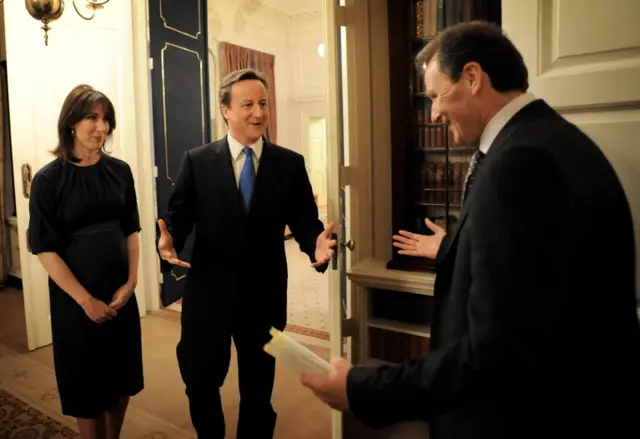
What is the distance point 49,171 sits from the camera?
6.34ft

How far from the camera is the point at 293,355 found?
92 cm

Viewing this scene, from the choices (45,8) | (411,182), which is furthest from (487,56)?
(45,8)

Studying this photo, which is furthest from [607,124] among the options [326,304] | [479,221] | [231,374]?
[326,304]

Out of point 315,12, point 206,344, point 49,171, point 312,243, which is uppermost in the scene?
point 315,12

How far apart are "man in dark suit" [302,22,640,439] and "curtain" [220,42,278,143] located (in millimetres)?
5697

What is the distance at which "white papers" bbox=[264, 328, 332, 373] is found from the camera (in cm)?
91

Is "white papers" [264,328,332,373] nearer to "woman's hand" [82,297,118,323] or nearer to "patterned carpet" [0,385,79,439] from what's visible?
"woman's hand" [82,297,118,323]

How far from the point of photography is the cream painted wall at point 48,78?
338 cm

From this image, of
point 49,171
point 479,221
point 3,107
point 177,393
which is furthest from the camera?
point 3,107

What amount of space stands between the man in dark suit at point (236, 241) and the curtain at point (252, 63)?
4.49m

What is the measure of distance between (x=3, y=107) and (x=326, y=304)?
355cm

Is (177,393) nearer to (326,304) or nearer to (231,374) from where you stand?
(231,374)

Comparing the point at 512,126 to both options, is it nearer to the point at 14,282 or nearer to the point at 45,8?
the point at 45,8

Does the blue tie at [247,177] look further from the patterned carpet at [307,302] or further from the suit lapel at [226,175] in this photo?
the patterned carpet at [307,302]
